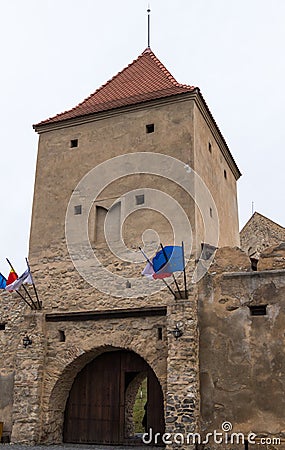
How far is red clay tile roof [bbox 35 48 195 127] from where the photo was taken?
506 inches

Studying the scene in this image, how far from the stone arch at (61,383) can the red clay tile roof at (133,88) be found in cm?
586

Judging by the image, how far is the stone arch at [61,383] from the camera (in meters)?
11.2

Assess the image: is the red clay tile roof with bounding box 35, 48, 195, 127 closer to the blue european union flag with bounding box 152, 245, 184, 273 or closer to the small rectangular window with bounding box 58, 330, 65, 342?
the blue european union flag with bounding box 152, 245, 184, 273

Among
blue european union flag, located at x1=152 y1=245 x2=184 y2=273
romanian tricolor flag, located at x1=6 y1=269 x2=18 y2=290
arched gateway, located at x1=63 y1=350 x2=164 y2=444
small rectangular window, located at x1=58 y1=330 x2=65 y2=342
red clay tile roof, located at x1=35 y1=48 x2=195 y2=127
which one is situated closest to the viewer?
blue european union flag, located at x1=152 y1=245 x2=184 y2=273

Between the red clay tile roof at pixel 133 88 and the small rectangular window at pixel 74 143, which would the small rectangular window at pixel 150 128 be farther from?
the small rectangular window at pixel 74 143

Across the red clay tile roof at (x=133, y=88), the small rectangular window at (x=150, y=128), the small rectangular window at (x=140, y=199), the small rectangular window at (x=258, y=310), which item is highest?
the red clay tile roof at (x=133, y=88)

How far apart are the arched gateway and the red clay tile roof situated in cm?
610

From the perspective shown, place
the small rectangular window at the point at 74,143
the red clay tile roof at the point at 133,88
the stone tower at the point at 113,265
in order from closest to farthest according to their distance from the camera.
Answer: the stone tower at the point at 113,265 → the red clay tile roof at the point at 133,88 → the small rectangular window at the point at 74,143

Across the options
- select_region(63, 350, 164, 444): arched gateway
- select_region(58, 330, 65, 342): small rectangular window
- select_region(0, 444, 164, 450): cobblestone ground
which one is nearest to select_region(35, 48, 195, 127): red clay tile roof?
select_region(58, 330, 65, 342): small rectangular window

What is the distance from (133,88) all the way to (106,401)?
7.83 m

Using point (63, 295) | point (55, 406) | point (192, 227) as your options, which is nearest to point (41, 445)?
point (55, 406)

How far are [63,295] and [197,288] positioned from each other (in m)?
3.17

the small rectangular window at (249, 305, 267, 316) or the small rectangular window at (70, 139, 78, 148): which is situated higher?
the small rectangular window at (70, 139, 78, 148)

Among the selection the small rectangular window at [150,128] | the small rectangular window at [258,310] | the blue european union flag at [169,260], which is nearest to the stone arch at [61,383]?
the blue european union flag at [169,260]
